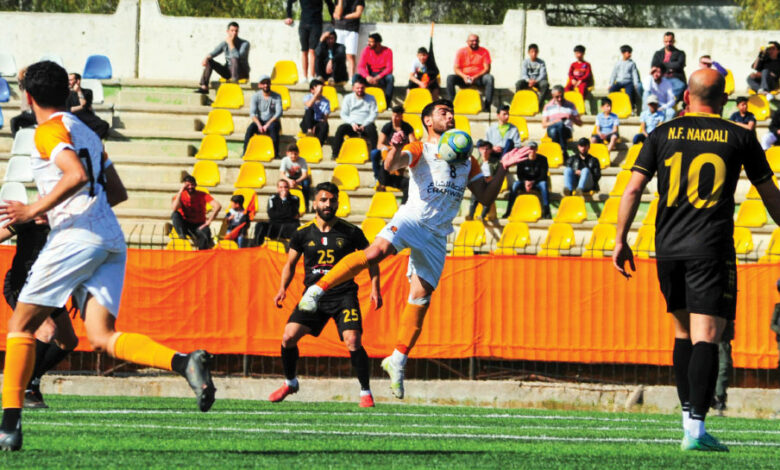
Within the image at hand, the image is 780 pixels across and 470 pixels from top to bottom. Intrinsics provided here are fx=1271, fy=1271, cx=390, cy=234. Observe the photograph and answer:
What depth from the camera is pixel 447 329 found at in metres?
15.7

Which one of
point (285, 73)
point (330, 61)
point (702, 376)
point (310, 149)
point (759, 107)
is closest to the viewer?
point (702, 376)

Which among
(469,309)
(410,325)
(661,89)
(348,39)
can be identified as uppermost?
(348,39)

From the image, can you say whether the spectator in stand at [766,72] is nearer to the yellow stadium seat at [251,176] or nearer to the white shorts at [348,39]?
the white shorts at [348,39]

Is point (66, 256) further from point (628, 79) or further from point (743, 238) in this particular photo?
point (628, 79)

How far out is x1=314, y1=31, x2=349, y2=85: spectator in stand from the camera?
2457cm


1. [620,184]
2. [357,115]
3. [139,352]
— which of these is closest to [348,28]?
[357,115]

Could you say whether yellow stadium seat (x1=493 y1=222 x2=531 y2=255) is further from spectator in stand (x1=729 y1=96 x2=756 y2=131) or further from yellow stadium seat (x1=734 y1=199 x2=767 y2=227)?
spectator in stand (x1=729 y1=96 x2=756 y2=131)

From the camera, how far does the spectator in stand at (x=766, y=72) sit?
24.0 meters

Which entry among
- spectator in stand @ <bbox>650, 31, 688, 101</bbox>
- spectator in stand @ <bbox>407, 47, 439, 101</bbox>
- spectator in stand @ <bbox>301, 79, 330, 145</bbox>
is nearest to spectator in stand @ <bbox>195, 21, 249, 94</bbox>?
spectator in stand @ <bbox>301, 79, 330, 145</bbox>

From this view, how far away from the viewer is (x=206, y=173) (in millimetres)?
22469

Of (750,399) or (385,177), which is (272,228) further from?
(750,399)

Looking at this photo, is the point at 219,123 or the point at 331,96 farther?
the point at 331,96

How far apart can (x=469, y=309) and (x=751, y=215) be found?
704 cm

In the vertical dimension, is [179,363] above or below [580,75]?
below
